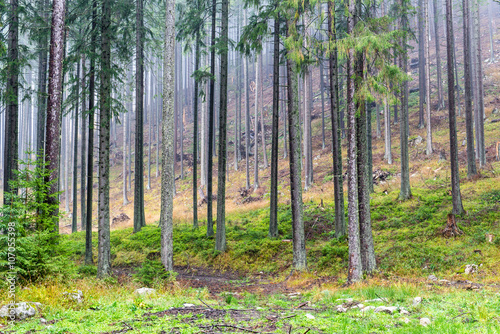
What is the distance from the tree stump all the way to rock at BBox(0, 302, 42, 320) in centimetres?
1260

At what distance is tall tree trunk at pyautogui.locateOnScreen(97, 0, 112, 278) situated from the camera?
10117 mm

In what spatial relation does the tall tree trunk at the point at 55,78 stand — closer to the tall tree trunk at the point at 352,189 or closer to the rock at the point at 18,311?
the rock at the point at 18,311

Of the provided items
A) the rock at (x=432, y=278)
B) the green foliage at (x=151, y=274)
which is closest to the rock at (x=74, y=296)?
the green foliage at (x=151, y=274)

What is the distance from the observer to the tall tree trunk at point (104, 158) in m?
10.1

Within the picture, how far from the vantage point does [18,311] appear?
16.2ft

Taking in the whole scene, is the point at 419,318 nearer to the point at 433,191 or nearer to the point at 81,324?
the point at 81,324

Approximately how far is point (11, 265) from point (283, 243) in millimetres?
10353

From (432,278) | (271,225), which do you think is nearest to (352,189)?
(432,278)

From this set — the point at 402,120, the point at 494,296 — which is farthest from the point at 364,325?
the point at 402,120

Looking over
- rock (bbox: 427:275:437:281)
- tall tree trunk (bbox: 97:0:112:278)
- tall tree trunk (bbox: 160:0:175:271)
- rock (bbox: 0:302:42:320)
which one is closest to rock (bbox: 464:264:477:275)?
rock (bbox: 427:275:437:281)

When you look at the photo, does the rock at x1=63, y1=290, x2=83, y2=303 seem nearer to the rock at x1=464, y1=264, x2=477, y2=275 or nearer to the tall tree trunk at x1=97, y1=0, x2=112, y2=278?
the tall tree trunk at x1=97, y1=0, x2=112, y2=278

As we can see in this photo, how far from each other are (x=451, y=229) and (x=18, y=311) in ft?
42.5

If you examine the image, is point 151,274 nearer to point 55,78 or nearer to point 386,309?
point 55,78

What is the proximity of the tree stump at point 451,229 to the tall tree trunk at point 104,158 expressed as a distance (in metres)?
12.0
